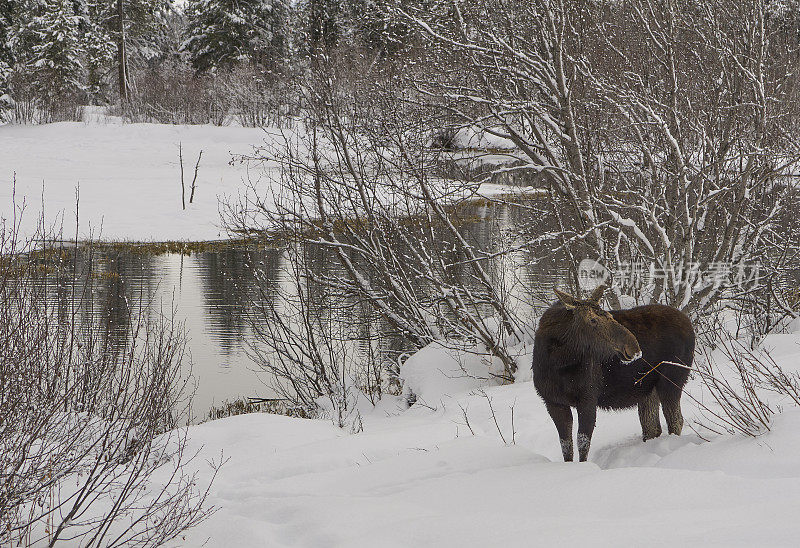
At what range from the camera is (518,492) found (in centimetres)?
398

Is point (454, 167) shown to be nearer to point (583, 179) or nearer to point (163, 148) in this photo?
point (583, 179)

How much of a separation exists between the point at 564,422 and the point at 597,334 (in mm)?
674

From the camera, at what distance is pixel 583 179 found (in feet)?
24.6

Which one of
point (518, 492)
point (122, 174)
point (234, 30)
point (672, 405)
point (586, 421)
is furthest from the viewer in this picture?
point (234, 30)

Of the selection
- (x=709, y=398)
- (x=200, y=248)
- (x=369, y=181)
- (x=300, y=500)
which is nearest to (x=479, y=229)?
(x=200, y=248)

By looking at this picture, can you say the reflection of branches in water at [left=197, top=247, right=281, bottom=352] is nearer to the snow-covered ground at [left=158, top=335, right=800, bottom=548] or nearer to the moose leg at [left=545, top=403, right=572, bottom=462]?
the snow-covered ground at [left=158, top=335, right=800, bottom=548]

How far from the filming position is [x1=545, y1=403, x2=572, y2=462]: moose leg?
4523 millimetres

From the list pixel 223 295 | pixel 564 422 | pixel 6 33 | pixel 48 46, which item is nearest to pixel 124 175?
pixel 48 46

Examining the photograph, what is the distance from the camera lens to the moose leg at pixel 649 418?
15.8ft

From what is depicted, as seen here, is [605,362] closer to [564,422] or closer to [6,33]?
[564,422]

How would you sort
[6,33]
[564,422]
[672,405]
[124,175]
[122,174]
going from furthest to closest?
[6,33], [122,174], [124,175], [672,405], [564,422]

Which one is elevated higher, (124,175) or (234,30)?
(234,30)

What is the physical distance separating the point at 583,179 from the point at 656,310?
300 cm

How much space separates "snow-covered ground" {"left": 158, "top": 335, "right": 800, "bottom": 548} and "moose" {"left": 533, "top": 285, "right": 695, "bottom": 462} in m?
0.25
